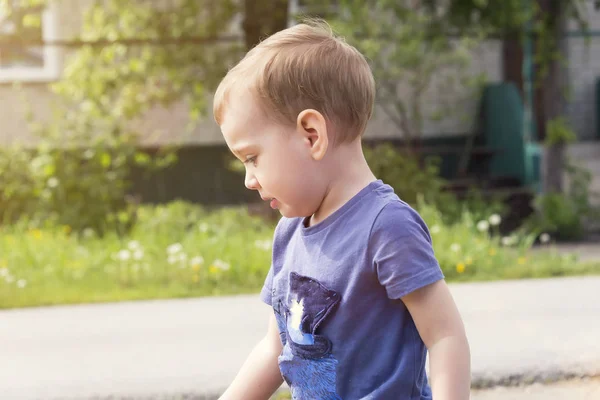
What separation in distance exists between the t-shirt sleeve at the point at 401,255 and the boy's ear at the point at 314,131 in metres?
0.16

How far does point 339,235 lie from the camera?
166 cm

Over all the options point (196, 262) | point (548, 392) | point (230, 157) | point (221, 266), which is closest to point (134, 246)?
point (196, 262)

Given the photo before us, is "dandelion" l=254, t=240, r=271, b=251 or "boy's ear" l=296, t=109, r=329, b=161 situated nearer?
"boy's ear" l=296, t=109, r=329, b=161

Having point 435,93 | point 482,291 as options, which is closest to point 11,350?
point 482,291

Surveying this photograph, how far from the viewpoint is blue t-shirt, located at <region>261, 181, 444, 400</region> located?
157cm

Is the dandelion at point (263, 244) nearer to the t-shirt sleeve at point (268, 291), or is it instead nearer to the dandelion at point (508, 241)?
the dandelion at point (508, 241)

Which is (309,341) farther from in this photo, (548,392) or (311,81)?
(548,392)

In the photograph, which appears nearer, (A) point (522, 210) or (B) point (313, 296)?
(B) point (313, 296)

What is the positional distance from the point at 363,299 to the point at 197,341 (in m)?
2.65

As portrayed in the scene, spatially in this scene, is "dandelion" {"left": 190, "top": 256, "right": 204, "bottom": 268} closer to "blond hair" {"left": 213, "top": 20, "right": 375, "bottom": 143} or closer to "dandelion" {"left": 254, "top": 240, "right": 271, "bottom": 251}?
"dandelion" {"left": 254, "top": 240, "right": 271, "bottom": 251}

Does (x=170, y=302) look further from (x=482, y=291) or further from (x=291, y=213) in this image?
(x=291, y=213)

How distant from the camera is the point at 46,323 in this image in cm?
465

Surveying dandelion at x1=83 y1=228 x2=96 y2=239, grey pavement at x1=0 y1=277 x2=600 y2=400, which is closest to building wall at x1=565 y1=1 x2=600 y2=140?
dandelion at x1=83 y1=228 x2=96 y2=239

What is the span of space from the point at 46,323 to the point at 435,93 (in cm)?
719
